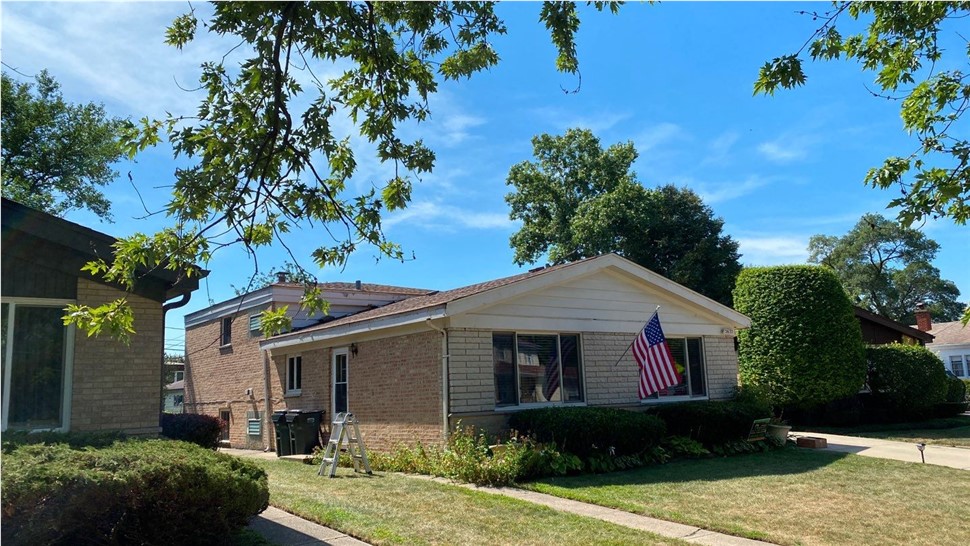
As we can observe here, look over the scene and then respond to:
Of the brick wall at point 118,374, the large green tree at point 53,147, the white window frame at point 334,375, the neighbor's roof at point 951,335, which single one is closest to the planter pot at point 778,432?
the white window frame at point 334,375

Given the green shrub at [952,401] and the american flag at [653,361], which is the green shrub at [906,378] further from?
the american flag at [653,361]

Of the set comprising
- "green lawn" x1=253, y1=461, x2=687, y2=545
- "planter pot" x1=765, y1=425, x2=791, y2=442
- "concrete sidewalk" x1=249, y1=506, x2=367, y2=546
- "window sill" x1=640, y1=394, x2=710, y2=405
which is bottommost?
"green lawn" x1=253, y1=461, x2=687, y2=545

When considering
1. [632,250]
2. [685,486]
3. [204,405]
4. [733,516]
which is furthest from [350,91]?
[632,250]

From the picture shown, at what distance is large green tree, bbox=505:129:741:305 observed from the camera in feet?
106

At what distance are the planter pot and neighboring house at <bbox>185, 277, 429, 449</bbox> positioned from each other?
10.5 m

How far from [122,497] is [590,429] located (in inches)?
309

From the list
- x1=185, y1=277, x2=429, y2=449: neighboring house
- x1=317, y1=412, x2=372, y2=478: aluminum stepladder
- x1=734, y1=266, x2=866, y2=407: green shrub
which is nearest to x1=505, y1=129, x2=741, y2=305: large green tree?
x1=734, y1=266, x2=866, y2=407: green shrub

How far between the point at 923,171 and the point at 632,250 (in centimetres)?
2758

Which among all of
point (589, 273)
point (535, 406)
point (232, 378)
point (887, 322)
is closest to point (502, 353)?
point (535, 406)

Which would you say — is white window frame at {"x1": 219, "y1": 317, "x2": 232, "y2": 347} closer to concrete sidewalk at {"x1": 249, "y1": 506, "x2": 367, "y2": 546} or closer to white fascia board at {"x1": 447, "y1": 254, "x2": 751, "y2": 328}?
white fascia board at {"x1": 447, "y1": 254, "x2": 751, "y2": 328}

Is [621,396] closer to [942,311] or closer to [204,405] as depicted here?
[204,405]

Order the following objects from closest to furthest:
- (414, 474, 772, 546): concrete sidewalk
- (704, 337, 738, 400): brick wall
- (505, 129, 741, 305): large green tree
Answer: (414, 474, 772, 546): concrete sidewalk, (704, 337, 738, 400): brick wall, (505, 129, 741, 305): large green tree

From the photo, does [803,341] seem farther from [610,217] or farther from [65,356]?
[65,356]

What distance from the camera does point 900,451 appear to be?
14094mm
